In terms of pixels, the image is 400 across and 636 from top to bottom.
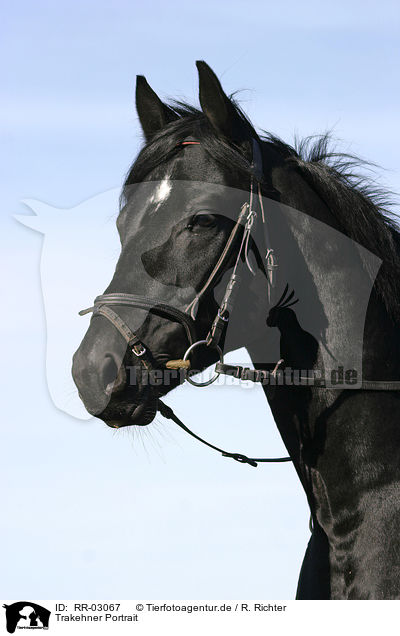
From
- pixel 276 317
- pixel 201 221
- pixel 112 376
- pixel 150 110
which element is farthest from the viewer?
pixel 150 110

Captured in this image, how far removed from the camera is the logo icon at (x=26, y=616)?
4.56 meters

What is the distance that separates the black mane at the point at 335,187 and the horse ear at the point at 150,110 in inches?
8.3

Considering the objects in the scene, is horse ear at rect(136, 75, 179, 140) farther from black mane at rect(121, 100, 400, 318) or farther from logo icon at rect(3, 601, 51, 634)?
logo icon at rect(3, 601, 51, 634)

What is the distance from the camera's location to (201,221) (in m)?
4.04

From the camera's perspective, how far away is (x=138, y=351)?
3891 millimetres

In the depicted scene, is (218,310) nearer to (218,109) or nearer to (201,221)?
(201,221)

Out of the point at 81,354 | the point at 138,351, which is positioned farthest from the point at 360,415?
the point at 81,354

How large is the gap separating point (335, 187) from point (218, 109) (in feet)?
2.97

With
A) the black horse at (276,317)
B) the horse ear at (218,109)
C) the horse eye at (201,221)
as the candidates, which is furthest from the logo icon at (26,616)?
the horse ear at (218,109)

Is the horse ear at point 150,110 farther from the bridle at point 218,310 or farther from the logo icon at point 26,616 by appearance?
the logo icon at point 26,616

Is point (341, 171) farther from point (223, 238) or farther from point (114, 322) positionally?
point (114, 322)

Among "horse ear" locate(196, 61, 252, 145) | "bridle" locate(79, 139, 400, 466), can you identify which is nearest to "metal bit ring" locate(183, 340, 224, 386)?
"bridle" locate(79, 139, 400, 466)

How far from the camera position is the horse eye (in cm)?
403

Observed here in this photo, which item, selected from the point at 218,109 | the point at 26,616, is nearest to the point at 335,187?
the point at 218,109
